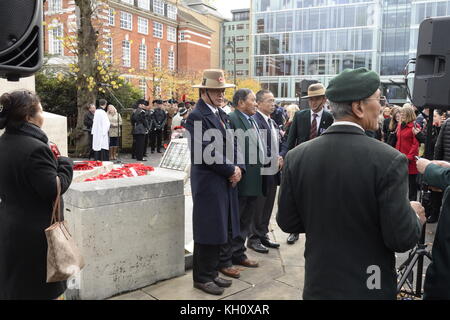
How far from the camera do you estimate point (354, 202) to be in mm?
2096

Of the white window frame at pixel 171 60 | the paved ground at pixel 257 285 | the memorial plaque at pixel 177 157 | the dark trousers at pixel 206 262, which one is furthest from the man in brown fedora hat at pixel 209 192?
the white window frame at pixel 171 60

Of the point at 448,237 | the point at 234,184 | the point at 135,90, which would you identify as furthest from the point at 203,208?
the point at 135,90

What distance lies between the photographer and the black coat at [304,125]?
5918 millimetres

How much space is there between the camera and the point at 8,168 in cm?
270

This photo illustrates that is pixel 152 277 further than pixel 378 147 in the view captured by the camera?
Yes

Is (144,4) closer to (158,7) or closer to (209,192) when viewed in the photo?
(158,7)

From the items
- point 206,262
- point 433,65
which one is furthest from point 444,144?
point 206,262

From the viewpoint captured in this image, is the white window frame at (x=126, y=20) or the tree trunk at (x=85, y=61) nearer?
the tree trunk at (x=85, y=61)

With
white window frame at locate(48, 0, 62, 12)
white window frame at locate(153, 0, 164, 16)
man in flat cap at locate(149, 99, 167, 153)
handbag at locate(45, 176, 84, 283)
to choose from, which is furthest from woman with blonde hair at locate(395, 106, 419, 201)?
white window frame at locate(153, 0, 164, 16)

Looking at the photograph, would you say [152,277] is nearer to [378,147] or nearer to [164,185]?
[164,185]

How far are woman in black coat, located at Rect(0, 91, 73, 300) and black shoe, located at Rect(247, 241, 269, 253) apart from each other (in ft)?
10.3

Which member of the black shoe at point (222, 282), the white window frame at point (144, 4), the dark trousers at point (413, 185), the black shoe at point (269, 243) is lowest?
the black shoe at point (269, 243)

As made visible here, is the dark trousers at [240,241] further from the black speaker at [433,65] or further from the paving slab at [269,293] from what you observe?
the black speaker at [433,65]

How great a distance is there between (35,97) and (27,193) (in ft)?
2.25
